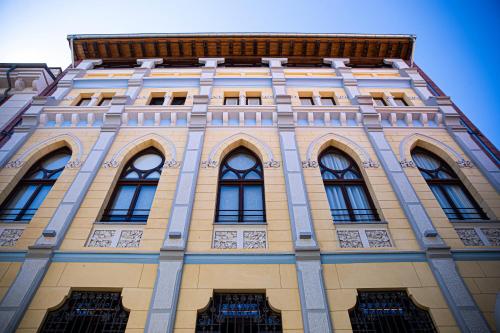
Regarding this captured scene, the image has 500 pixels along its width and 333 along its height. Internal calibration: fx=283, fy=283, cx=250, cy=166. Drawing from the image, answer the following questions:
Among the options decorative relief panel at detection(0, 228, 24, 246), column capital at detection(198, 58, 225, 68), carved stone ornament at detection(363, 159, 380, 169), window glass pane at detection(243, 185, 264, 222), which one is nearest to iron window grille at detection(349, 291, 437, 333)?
window glass pane at detection(243, 185, 264, 222)

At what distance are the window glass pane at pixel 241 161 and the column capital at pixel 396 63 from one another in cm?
918

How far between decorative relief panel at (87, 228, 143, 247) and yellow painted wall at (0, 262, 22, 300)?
1475 millimetres

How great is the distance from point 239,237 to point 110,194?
4.03 meters

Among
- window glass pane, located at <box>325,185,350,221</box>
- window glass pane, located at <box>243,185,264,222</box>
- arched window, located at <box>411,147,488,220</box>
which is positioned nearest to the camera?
window glass pane, located at <box>243,185,264,222</box>

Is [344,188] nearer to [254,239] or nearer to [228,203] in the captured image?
[254,239]

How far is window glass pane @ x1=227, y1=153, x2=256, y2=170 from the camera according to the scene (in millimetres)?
9070

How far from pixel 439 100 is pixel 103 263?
12422mm

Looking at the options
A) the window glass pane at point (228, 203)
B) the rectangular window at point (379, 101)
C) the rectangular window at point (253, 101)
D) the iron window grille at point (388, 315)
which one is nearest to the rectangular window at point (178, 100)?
the rectangular window at point (253, 101)

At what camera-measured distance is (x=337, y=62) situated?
13.6m

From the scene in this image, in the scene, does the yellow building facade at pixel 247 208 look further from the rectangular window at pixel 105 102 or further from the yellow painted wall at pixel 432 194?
the rectangular window at pixel 105 102

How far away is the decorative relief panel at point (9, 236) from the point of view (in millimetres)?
6846

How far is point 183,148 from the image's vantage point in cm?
916

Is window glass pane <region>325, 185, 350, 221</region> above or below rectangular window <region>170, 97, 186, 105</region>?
below

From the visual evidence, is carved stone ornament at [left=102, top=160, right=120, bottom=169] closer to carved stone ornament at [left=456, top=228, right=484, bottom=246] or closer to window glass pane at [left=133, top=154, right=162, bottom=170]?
window glass pane at [left=133, top=154, right=162, bottom=170]
